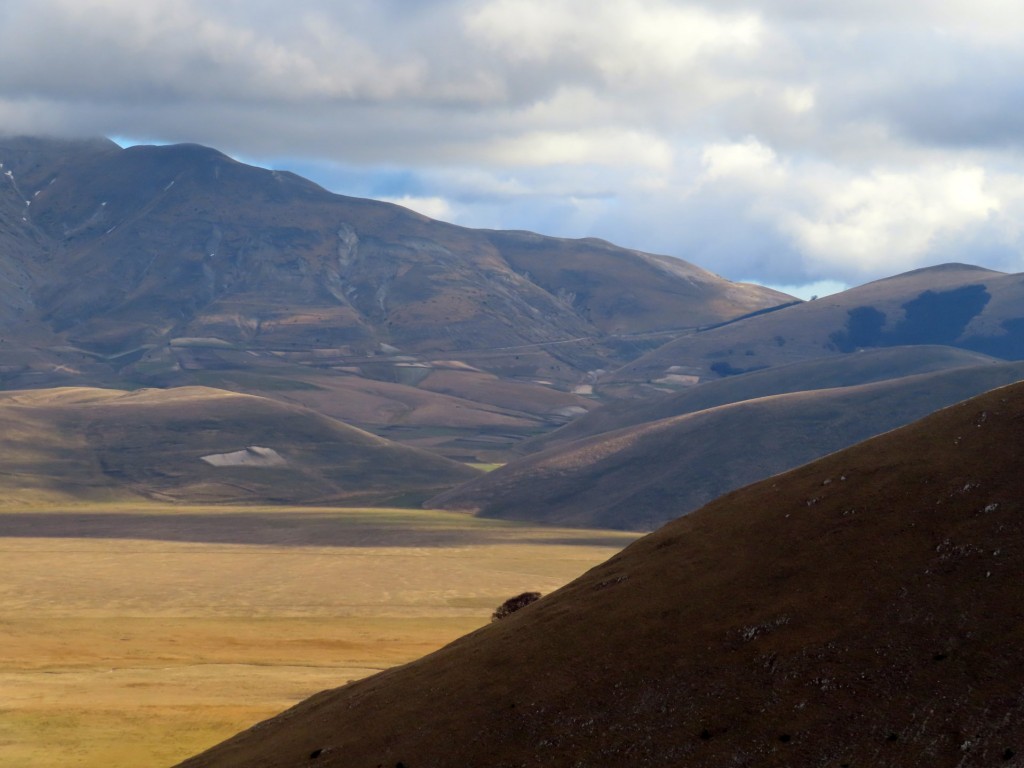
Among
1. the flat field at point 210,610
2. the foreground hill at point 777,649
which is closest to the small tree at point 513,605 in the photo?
the foreground hill at point 777,649

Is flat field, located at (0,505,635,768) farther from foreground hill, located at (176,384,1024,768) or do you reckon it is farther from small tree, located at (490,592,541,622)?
foreground hill, located at (176,384,1024,768)

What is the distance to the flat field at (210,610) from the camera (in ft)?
210

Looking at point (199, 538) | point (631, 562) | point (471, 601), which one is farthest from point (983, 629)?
point (199, 538)

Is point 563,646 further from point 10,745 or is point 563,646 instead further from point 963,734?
point 10,745

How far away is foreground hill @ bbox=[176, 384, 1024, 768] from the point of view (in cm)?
3403

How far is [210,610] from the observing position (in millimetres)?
117250

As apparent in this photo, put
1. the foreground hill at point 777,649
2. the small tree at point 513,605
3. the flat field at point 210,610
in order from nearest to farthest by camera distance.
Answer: the foreground hill at point 777,649 → the small tree at point 513,605 → the flat field at point 210,610

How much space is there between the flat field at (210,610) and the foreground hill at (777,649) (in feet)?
50.6

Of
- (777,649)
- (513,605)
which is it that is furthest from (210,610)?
(777,649)

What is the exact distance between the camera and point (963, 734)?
32.2 metres

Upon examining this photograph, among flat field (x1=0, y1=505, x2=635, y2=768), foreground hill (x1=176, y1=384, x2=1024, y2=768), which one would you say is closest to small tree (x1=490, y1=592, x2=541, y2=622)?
foreground hill (x1=176, y1=384, x2=1024, y2=768)

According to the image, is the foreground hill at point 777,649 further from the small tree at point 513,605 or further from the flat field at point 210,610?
the flat field at point 210,610

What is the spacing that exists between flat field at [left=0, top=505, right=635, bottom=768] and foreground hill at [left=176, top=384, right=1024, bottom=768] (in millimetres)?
15412

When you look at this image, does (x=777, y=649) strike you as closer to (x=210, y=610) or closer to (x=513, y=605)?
(x=513, y=605)
